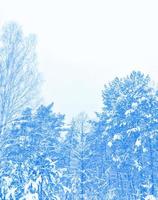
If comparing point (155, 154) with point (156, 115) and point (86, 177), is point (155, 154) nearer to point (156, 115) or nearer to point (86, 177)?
point (156, 115)

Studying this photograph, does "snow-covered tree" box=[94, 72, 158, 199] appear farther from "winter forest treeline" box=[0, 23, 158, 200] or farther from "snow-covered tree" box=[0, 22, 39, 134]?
"snow-covered tree" box=[0, 22, 39, 134]

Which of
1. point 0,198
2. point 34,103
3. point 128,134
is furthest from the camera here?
point 128,134

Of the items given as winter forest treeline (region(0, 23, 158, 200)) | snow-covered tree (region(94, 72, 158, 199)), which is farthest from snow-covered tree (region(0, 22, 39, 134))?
snow-covered tree (region(94, 72, 158, 199))

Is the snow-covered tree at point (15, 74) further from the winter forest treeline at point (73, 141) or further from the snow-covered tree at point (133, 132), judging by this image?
the snow-covered tree at point (133, 132)

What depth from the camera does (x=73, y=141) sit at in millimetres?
40531

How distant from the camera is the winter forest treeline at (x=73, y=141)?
17.1m

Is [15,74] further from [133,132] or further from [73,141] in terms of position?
[73,141]

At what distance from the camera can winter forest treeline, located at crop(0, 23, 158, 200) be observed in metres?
17.1

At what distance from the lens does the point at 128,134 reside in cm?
3241

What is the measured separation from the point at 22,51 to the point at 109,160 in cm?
2106

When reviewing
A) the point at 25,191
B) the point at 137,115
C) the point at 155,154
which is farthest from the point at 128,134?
the point at 25,191

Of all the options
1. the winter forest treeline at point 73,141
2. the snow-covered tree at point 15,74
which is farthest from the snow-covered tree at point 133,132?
the snow-covered tree at point 15,74

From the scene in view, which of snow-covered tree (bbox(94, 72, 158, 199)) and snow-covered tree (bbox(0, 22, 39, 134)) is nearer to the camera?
snow-covered tree (bbox(0, 22, 39, 134))

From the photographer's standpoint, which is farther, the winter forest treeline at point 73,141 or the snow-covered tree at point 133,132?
the snow-covered tree at point 133,132
